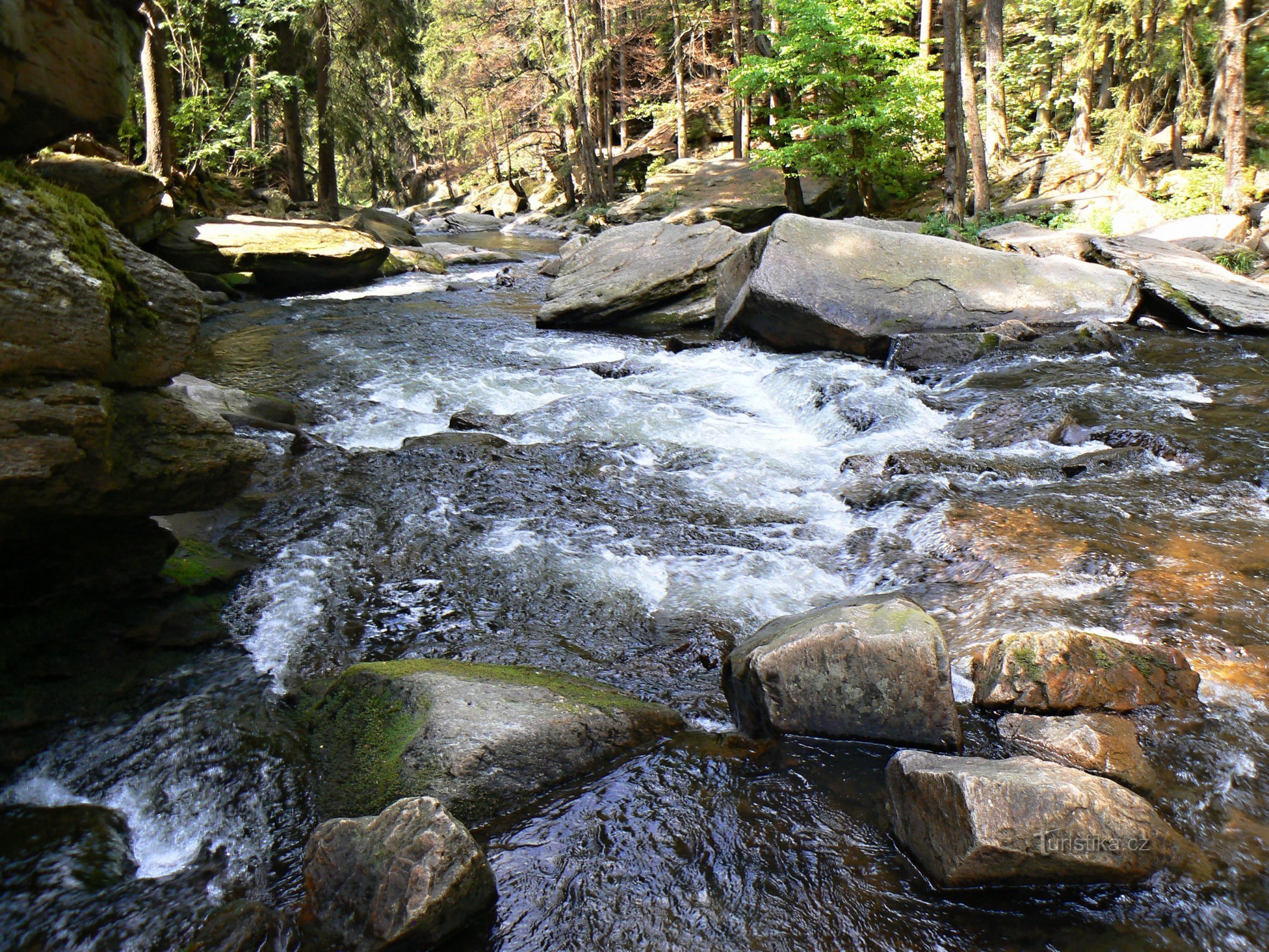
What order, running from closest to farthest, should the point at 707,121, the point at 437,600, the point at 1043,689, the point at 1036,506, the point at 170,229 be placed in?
the point at 1043,689 → the point at 437,600 → the point at 1036,506 → the point at 170,229 → the point at 707,121

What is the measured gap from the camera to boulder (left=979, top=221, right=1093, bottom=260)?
1234 cm

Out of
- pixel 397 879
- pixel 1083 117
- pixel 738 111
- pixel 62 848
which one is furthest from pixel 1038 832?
pixel 738 111

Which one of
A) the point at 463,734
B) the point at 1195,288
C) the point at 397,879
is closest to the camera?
the point at 397,879

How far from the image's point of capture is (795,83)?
18219 mm

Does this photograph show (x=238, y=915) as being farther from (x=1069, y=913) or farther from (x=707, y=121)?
(x=707, y=121)

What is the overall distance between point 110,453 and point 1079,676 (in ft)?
16.0

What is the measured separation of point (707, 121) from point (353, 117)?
1879 cm

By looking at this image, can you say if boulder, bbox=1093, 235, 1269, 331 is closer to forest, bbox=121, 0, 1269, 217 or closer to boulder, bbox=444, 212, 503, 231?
forest, bbox=121, 0, 1269, 217

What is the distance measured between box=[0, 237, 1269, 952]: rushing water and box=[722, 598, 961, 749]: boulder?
0.42 ft

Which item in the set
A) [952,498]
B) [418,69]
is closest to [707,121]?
[418,69]

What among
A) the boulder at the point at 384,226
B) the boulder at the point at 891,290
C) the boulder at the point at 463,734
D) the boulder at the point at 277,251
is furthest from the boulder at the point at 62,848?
the boulder at the point at 384,226

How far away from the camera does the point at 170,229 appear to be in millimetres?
14750

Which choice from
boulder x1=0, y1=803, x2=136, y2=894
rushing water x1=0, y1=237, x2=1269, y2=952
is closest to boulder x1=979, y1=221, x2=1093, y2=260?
rushing water x1=0, y1=237, x2=1269, y2=952

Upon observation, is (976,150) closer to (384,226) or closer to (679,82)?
(384,226)
